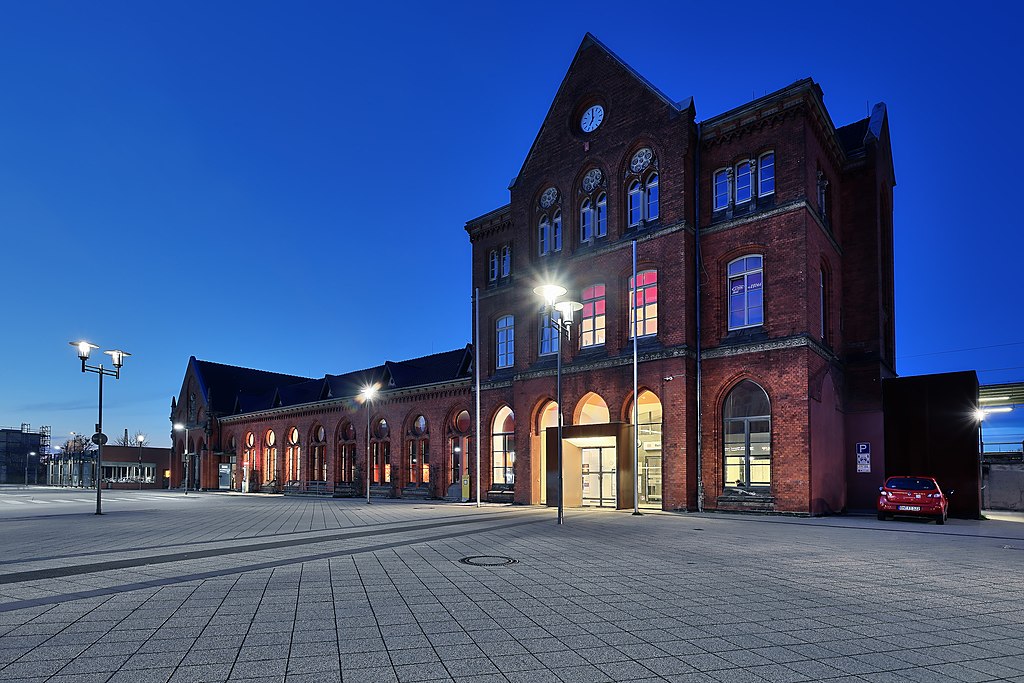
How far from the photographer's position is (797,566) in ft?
36.2

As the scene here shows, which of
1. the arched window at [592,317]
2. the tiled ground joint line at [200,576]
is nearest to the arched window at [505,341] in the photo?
the arched window at [592,317]

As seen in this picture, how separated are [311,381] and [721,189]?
43.3 metres

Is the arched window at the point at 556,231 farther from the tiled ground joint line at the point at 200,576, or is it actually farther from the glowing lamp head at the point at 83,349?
the glowing lamp head at the point at 83,349

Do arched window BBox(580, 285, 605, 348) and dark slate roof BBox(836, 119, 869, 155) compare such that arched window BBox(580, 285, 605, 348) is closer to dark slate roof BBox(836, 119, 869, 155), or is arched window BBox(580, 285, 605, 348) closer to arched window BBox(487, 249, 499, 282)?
arched window BBox(487, 249, 499, 282)

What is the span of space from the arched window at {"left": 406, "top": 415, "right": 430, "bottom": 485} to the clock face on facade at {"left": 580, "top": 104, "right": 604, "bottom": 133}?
19467 millimetres

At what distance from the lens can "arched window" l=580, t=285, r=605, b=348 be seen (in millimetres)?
27734

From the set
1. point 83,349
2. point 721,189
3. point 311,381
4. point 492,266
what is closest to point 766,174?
point 721,189

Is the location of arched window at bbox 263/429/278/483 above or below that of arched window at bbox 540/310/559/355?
below

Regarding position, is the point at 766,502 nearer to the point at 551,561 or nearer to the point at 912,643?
the point at 551,561

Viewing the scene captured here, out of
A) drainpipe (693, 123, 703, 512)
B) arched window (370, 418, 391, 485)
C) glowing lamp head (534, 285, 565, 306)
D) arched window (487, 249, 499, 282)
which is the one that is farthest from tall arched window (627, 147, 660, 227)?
arched window (370, 418, 391, 485)

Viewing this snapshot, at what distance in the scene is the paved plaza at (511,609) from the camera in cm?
552

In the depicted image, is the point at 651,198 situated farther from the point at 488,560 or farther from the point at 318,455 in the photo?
the point at 318,455

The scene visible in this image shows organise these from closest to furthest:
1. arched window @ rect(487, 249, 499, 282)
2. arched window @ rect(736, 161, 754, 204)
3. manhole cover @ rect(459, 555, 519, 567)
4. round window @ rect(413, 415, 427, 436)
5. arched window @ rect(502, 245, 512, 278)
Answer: manhole cover @ rect(459, 555, 519, 567) → arched window @ rect(736, 161, 754, 204) → arched window @ rect(502, 245, 512, 278) → arched window @ rect(487, 249, 499, 282) → round window @ rect(413, 415, 427, 436)

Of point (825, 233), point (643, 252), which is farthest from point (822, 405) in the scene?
point (643, 252)
